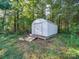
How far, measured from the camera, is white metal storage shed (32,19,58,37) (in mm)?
7070

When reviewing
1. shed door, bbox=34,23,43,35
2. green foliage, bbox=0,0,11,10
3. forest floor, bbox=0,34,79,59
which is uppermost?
green foliage, bbox=0,0,11,10

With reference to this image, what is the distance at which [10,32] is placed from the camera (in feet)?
27.0

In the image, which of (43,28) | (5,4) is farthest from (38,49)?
(5,4)

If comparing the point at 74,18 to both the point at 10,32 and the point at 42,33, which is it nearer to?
the point at 42,33

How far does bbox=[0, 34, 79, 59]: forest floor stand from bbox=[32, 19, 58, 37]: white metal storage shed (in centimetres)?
30

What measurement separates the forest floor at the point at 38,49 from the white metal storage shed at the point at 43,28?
0.30 m

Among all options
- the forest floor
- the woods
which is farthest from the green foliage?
the forest floor

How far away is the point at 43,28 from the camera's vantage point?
23.4 ft

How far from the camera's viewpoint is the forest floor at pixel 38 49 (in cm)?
563

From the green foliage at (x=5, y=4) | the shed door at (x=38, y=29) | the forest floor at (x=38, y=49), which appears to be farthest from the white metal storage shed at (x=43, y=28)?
the green foliage at (x=5, y=4)

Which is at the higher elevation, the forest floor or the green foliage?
the green foliage

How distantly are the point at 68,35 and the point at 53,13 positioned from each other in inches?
48.8

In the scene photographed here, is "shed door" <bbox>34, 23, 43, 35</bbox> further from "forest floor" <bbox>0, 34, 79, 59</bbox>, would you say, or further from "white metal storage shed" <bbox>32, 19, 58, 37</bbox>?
"forest floor" <bbox>0, 34, 79, 59</bbox>

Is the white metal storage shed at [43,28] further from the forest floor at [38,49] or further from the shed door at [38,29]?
the forest floor at [38,49]
